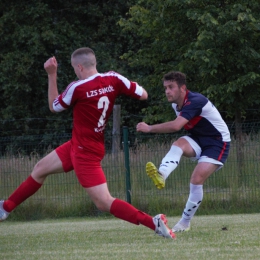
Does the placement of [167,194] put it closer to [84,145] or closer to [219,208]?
[219,208]

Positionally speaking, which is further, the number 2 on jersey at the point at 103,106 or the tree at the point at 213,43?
the tree at the point at 213,43

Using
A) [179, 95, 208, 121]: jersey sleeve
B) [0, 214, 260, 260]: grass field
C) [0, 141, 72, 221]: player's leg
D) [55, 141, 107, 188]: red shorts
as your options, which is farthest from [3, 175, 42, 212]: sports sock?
[179, 95, 208, 121]: jersey sleeve

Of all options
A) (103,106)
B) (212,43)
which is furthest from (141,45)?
(103,106)

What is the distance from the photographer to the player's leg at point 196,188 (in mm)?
8352

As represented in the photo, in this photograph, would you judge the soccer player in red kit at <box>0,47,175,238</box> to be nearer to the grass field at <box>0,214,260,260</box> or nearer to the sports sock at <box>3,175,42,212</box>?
the grass field at <box>0,214,260,260</box>

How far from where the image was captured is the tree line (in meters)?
17.5

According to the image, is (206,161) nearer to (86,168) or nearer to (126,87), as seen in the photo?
(126,87)

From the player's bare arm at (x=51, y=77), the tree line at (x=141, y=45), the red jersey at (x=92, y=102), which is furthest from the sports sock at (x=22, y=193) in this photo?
the tree line at (x=141, y=45)

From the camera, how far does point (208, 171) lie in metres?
8.34

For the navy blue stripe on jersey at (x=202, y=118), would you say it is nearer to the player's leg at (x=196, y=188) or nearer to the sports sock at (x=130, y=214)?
the player's leg at (x=196, y=188)

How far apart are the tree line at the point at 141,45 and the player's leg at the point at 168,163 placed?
8.86 m

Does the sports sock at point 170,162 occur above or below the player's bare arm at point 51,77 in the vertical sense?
below

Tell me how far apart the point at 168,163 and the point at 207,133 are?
75 centimetres

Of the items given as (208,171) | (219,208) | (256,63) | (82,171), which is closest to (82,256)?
(82,171)
